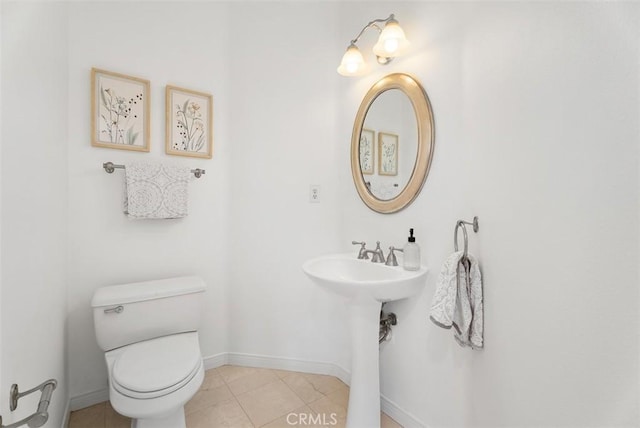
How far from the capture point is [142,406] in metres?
1.18

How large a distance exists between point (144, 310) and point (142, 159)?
900 millimetres

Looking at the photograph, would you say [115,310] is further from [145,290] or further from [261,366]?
[261,366]

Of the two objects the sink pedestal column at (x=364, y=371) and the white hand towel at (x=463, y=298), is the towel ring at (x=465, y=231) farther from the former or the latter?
the sink pedestal column at (x=364, y=371)

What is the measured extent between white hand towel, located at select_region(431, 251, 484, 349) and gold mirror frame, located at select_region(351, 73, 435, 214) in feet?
1.37

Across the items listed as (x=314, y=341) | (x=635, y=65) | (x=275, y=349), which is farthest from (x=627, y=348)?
(x=275, y=349)

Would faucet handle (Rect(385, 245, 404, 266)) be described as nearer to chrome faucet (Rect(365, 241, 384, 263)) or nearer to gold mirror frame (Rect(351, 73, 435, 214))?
chrome faucet (Rect(365, 241, 384, 263))

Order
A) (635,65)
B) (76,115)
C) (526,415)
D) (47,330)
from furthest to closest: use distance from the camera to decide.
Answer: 1. (76,115)
2. (47,330)
3. (526,415)
4. (635,65)

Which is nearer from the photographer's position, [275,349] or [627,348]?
[627,348]

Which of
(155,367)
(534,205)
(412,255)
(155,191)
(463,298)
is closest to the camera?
(534,205)

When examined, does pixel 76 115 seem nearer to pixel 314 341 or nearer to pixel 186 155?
pixel 186 155

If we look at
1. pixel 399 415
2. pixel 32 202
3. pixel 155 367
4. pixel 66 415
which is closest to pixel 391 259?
pixel 399 415

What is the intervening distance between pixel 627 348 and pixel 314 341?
156 centimetres

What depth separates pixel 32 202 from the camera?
3.24 ft

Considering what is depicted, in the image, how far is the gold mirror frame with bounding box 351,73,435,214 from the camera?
1.39 meters
